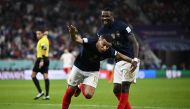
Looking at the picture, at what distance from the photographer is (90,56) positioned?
1388 cm

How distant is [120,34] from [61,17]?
92.8 ft

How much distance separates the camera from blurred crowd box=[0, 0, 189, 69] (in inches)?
1500

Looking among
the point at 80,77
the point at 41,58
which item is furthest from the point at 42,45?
the point at 80,77

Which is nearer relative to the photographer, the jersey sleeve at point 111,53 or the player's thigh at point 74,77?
the jersey sleeve at point 111,53

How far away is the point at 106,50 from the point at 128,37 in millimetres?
1185

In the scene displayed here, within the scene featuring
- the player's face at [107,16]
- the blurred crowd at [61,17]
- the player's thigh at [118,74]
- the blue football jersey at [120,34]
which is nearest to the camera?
the player's face at [107,16]

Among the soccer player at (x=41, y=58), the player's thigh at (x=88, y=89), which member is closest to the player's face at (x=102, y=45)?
the player's thigh at (x=88, y=89)

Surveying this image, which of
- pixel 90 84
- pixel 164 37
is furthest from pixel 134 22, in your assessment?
pixel 90 84

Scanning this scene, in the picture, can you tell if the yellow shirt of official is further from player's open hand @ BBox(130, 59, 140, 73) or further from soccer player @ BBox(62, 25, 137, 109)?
player's open hand @ BBox(130, 59, 140, 73)

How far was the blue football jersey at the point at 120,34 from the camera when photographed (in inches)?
569

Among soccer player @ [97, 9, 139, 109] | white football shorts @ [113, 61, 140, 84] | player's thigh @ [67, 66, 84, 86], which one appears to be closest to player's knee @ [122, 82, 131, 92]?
soccer player @ [97, 9, 139, 109]

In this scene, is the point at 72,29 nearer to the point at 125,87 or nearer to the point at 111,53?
the point at 111,53

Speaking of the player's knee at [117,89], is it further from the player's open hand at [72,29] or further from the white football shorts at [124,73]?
the player's open hand at [72,29]

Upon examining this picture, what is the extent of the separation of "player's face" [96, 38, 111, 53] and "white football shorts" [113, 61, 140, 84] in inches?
54.3
